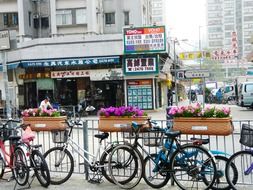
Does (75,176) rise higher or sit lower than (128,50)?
lower

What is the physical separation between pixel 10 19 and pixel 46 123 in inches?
1548

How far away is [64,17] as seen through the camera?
43000 mm

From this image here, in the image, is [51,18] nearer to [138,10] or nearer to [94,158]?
[138,10]

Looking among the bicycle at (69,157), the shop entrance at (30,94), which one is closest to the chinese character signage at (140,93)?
the shop entrance at (30,94)


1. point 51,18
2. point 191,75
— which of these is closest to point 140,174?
point 191,75

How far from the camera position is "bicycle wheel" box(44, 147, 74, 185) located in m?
7.20

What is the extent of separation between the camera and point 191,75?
18.6 metres

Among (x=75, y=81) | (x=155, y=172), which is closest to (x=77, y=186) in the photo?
(x=155, y=172)

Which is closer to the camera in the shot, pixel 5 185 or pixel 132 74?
pixel 5 185

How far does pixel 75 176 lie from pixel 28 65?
24216mm

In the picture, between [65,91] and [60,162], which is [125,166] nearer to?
[60,162]

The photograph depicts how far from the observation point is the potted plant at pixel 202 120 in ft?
21.3

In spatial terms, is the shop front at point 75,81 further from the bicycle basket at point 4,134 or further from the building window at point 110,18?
the bicycle basket at point 4,134

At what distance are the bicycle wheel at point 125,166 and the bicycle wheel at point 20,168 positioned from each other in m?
1.41
